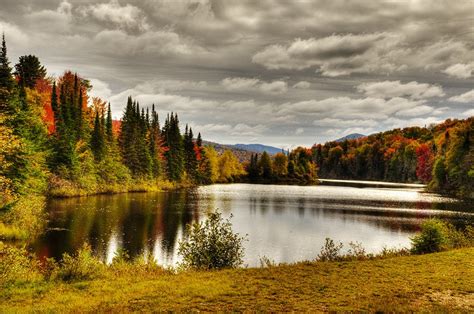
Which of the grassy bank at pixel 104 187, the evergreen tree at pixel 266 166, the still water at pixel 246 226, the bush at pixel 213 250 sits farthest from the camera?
the evergreen tree at pixel 266 166

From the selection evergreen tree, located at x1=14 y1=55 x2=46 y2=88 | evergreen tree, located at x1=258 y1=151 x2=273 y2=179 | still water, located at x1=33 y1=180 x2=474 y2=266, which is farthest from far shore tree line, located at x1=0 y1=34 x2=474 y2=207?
evergreen tree, located at x1=258 y1=151 x2=273 y2=179

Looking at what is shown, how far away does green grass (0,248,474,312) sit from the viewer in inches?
493

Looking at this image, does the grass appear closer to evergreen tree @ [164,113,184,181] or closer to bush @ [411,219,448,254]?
evergreen tree @ [164,113,184,181]

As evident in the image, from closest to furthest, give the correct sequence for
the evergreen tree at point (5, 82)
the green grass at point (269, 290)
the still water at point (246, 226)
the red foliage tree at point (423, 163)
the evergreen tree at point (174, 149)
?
the green grass at point (269, 290)
the still water at point (246, 226)
the evergreen tree at point (5, 82)
the evergreen tree at point (174, 149)
the red foliage tree at point (423, 163)

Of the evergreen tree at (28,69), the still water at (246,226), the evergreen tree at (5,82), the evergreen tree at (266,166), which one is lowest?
the still water at (246,226)

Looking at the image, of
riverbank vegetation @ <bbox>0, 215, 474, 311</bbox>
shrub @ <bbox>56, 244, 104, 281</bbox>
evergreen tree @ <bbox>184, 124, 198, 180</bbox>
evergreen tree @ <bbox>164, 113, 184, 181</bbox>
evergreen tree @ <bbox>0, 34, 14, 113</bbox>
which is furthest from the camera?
evergreen tree @ <bbox>184, 124, 198, 180</bbox>

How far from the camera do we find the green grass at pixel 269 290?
12.5m

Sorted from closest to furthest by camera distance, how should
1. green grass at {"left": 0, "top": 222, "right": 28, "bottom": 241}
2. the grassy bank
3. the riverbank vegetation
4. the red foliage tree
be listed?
the riverbank vegetation
green grass at {"left": 0, "top": 222, "right": 28, "bottom": 241}
the grassy bank
the red foliage tree

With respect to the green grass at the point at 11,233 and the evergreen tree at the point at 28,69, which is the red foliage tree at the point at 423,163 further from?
the green grass at the point at 11,233

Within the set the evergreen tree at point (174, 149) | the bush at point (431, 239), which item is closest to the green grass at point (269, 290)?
the bush at point (431, 239)

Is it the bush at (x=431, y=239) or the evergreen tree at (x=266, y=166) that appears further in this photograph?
the evergreen tree at (x=266, y=166)

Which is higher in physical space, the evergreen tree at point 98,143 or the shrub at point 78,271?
the evergreen tree at point 98,143

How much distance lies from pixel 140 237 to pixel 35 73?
61.4 m

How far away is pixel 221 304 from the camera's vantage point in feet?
42.2
